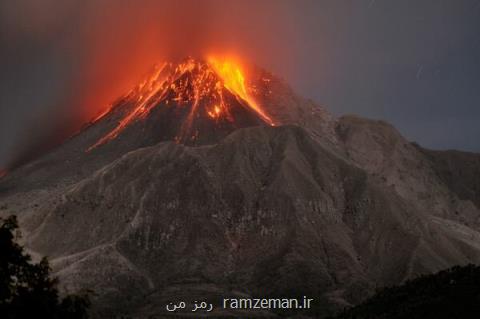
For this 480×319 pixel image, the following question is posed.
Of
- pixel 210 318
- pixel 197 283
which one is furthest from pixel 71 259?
pixel 210 318

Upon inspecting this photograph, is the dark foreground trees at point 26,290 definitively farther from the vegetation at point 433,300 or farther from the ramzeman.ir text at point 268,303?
the ramzeman.ir text at point 268,303

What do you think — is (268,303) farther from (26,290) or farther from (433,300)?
(26,290)

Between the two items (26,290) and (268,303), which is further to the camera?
(268,303)

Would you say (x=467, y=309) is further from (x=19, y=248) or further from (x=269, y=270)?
(x=269, y=270)

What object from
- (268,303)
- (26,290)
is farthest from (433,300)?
(268,303)

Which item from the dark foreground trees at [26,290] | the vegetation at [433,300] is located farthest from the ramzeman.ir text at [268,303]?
the dark foreground trees at [26,290]

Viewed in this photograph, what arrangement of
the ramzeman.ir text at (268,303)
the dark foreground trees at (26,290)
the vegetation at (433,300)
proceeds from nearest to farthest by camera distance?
the dark foreground trees at (26,290)
the vegetation at (433,300)
the ramzeman.ir text at (268,303)
